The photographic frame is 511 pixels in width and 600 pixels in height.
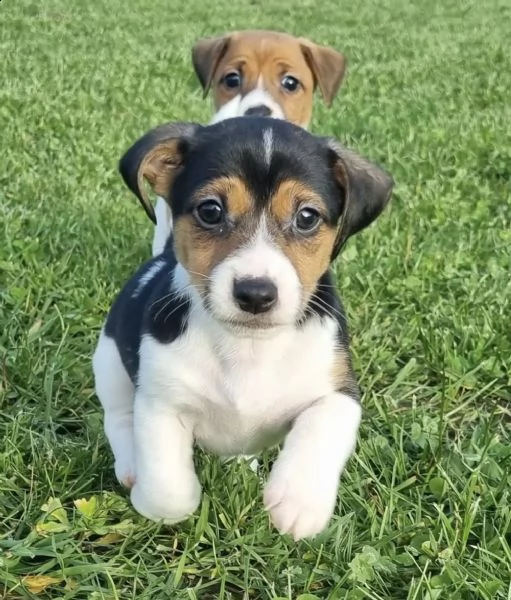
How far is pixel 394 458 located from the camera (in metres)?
3.69

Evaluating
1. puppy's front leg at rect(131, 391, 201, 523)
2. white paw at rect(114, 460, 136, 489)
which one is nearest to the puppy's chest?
puppy's front leg at rect(131, 391, 201, 523)

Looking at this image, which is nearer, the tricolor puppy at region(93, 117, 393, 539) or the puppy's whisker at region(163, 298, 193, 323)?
the tricolor puppy at region(93, 117, 393, 539)

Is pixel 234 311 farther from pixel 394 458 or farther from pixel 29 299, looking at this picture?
pixel 29 299

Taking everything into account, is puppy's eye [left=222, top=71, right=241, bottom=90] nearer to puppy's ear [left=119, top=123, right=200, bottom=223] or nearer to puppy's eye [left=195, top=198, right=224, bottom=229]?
puppy's ear [left=119, top=123, right=200, bottom=223]

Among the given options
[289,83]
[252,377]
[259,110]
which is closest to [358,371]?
[252,377]

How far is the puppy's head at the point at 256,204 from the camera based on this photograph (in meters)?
2.98

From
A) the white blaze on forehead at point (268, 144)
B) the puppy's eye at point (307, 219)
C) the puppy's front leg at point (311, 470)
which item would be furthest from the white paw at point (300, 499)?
the white blaze on forehead at point (268, 144)

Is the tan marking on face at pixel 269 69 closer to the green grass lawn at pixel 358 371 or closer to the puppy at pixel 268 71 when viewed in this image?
the puppy at pixel 268 71

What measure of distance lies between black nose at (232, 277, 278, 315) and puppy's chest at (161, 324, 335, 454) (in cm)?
41

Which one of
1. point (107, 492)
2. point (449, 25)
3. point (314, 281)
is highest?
point (314, 281)

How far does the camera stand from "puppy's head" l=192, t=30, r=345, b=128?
275 inches

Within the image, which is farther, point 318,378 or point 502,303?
point 502,303

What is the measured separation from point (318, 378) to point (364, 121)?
22.6 ft

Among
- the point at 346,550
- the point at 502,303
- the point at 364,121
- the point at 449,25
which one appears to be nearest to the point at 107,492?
the point at 346,550
